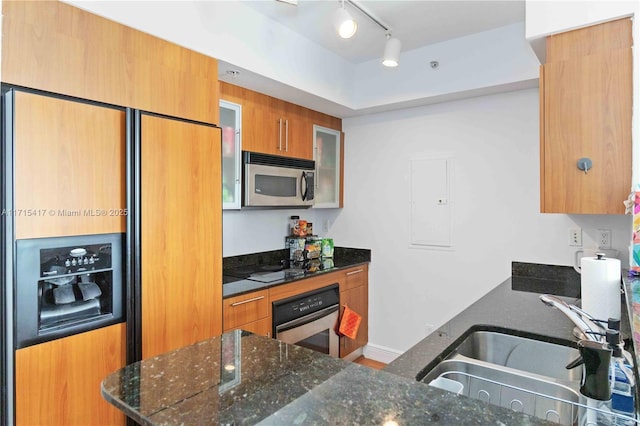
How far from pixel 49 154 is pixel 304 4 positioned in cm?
162

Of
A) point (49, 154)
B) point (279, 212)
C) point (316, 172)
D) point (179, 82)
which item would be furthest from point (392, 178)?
point (49, 154)

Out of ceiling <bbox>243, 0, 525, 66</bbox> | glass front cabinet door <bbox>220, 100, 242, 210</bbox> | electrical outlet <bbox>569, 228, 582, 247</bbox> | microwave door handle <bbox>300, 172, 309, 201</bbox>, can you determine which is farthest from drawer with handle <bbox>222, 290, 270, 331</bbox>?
electrical outlet <bbox>569, 228, 582, 247</bbox>

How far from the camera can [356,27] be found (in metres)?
2.16

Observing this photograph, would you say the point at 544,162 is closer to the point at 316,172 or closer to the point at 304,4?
the point at 304,4

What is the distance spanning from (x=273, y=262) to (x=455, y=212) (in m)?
1.54

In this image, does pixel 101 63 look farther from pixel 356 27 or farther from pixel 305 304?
pixel 305 304

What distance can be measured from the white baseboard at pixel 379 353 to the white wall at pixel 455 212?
0.13 feet

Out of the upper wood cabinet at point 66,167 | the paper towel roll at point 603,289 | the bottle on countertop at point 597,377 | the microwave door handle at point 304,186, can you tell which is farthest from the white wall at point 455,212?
the upper wood cabinet at point 66,167

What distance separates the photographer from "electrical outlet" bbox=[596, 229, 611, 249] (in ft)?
7.85

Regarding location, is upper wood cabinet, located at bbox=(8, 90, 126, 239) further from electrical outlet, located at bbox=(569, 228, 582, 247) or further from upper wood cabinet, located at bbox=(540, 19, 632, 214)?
electrical outlet, located at bbox=(569, 228, 582, 247)

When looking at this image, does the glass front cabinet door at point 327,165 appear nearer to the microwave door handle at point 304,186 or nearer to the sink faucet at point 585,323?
the microwave door handle at point 304,186

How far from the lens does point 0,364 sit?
1373 mm

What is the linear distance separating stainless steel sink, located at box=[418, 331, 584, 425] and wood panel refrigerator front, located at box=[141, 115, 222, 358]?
1.27 metres

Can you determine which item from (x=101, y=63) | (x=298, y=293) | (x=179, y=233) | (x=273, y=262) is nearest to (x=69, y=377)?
(x=179, y=233)
